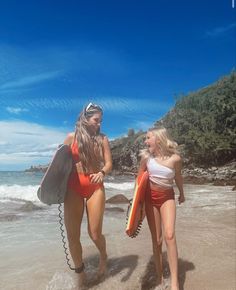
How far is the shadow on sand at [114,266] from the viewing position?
4.59 meters

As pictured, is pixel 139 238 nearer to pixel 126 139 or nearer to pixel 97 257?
pixel 97 257

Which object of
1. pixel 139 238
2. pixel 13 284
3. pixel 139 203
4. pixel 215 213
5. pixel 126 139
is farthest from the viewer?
pixel 126 139

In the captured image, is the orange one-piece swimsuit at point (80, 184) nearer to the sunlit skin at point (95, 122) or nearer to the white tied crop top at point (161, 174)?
the sunlit skin at point (95, 122)

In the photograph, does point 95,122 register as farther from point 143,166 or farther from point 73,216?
point 73,216

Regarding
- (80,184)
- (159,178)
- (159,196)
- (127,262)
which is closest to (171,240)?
(159,196)

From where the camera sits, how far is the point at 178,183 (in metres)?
4.50

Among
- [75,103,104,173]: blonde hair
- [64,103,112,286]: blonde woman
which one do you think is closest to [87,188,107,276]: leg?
[64,103,112,286]: blonde woman

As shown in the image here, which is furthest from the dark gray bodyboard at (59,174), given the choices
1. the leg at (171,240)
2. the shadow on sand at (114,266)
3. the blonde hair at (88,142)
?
the leg at (171,240)

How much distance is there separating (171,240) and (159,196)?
1.63 feet

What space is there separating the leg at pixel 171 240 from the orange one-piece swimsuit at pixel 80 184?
81cm

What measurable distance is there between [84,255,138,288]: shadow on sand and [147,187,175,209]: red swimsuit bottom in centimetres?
105

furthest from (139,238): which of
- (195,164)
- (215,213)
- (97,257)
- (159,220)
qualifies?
(195,164)

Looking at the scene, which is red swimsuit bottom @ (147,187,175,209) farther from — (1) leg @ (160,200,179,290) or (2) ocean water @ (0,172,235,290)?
(2) ocean water @ (0,172,235,290)

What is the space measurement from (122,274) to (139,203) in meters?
1.04
